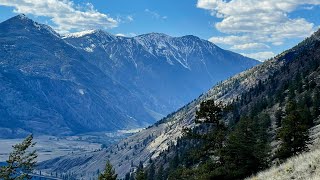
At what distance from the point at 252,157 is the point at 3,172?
2347 centimetres

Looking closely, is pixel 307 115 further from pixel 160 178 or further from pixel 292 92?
pixel 160 178

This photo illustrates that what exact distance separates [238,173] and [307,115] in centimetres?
4710

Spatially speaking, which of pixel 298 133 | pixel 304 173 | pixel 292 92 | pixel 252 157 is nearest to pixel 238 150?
pixel 252 157

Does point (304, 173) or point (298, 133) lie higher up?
point (298, 133)

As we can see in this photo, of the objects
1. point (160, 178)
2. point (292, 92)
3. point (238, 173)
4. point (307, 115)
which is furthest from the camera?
point (160, 178)

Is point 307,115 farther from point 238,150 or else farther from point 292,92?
point 292,92

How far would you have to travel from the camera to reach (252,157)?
3556cm

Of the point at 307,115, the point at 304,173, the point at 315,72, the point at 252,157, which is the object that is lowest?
the point at 304,173

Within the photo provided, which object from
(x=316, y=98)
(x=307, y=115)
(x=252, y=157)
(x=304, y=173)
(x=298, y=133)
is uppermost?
(x=316, y=98)

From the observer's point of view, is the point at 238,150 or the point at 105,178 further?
the point at 105,178

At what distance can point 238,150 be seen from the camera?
35.1 meters

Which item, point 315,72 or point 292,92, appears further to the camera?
point 315,72

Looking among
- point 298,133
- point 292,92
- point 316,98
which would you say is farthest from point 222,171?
point 292,92

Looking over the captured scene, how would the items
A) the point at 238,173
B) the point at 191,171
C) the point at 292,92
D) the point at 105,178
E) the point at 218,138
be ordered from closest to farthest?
the point at 238,173 < the point at 218,138 < the point at 191,171 < the point at 105,178 < the point at 292,92
